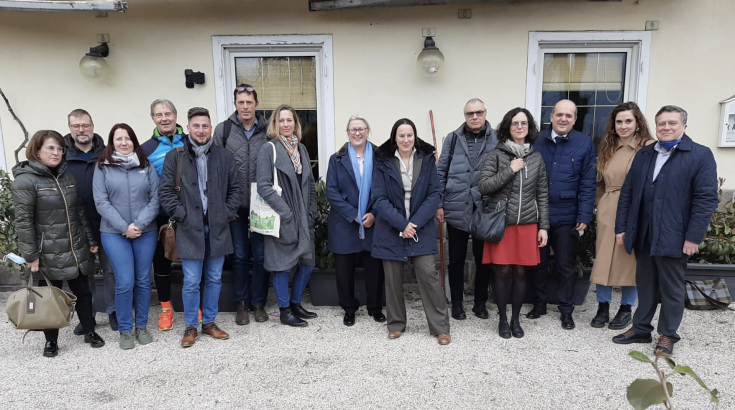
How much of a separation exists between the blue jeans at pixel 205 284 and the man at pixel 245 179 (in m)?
0.30

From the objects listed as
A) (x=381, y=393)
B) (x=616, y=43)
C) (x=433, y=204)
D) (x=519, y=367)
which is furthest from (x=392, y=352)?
(x=616, y=43)

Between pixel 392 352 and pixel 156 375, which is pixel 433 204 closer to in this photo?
pixel 392 352

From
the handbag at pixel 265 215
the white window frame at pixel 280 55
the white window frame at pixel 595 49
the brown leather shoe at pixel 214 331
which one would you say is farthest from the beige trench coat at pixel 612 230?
the brown leather shoe at pixel 214 331

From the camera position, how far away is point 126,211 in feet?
11.0

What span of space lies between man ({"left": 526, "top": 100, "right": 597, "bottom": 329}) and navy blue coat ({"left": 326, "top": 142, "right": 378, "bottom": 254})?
4.69ft

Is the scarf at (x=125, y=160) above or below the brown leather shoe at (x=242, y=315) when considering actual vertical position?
above

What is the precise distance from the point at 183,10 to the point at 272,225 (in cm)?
307

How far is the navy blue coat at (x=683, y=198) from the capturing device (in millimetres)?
3059

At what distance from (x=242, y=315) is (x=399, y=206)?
1.69 meters

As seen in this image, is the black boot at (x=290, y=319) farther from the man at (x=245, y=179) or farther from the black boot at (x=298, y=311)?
the man at (x=245, y=179)

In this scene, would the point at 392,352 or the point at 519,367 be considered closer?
the point at 519,367

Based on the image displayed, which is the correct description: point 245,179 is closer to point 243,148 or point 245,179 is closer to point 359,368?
point 243,148

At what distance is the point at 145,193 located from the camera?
3424 millimetres

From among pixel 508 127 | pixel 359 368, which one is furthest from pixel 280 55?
pixel 359 368
